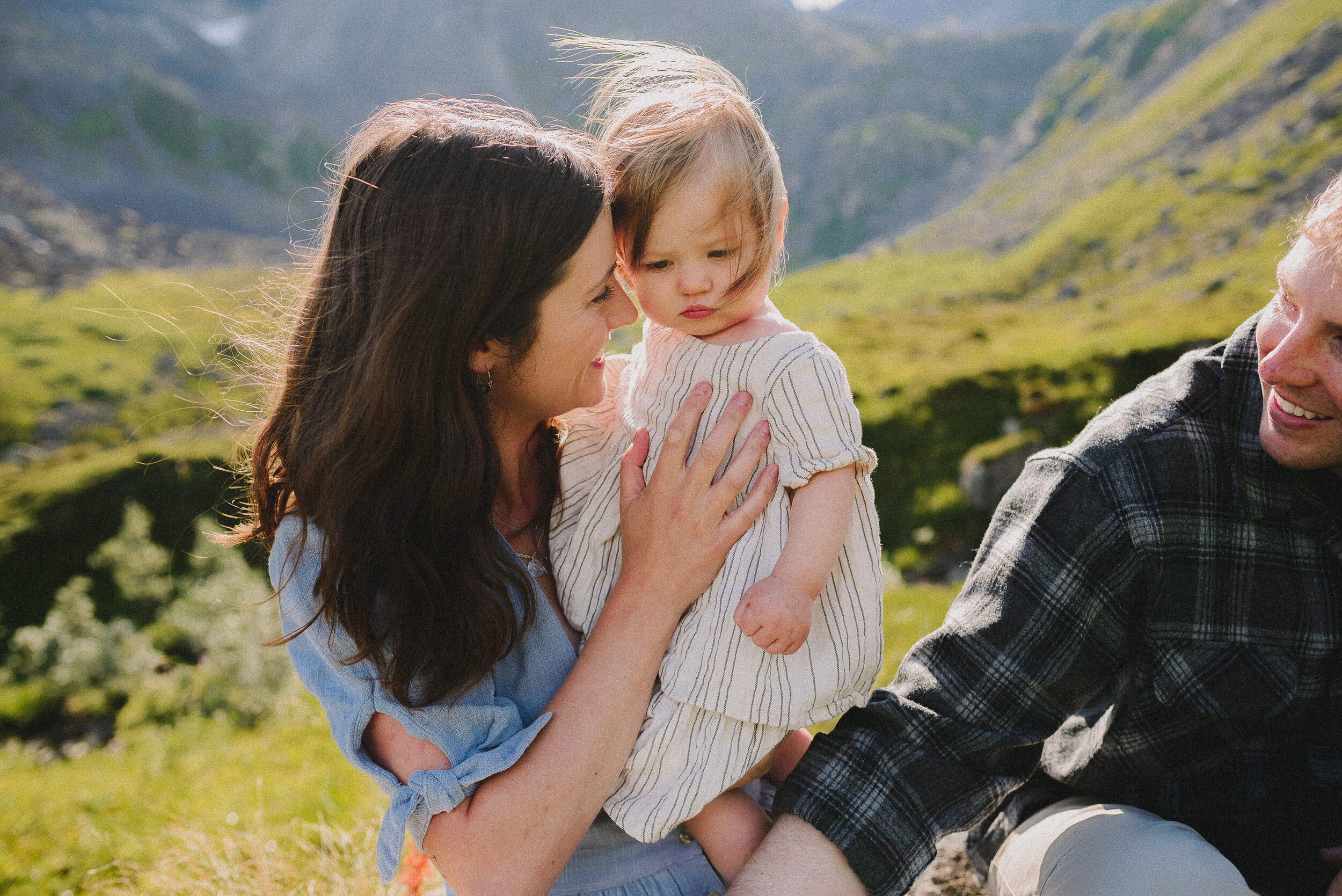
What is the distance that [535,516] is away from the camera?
102 inches

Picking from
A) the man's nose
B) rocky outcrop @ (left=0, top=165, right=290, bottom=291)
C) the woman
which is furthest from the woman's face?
rocky outcrop @ (left=0, top=165, right=290, bottom=291)

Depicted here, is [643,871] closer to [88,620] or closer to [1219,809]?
[1219,809]

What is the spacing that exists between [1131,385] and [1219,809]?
9855 millimetres

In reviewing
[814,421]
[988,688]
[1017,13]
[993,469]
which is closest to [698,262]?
[814,421]

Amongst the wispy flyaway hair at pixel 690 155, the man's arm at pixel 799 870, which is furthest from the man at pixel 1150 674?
the wispy flyaway hair at pixel 690 155

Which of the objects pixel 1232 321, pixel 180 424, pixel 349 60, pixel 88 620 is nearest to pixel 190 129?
pixel 349 60

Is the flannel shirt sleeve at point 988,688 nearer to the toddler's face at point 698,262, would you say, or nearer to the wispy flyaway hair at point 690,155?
the toddler's face at point 698,262

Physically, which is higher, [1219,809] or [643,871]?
[1219,809]

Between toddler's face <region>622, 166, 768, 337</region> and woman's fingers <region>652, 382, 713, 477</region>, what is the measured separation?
0.72 feet

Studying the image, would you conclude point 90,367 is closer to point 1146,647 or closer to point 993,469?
point 993,469

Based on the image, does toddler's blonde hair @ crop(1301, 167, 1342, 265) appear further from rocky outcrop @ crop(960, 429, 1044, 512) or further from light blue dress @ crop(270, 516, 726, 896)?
rocky outcrop @ crop(960, 429, 1044, 512)

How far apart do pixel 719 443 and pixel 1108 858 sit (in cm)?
141

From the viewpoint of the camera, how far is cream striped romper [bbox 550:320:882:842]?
85.0 inches

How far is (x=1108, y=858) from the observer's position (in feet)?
6.60
